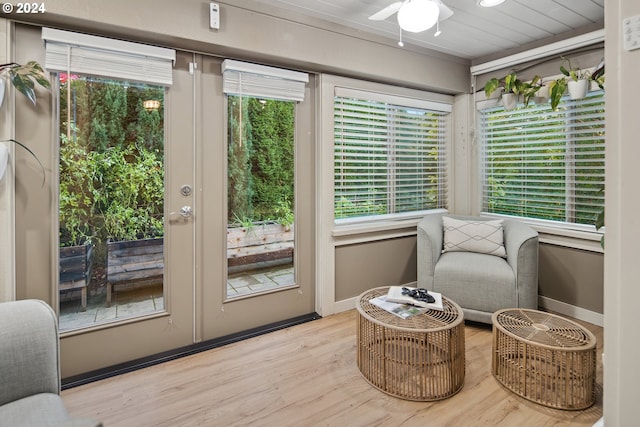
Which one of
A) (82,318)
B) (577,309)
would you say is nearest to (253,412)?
(82,318)

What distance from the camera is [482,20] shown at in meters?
2.62

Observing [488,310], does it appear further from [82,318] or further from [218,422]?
[82,318]

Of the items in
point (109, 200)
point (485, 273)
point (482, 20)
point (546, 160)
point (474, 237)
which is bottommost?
point (485, 273)

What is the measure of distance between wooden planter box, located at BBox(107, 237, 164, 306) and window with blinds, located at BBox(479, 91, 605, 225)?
3.14 meters

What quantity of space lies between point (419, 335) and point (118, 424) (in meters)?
1.55

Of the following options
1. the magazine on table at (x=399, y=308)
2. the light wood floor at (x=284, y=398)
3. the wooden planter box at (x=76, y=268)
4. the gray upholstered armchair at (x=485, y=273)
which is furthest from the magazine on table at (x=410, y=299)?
the wooden planter box at (x=76, y=268)

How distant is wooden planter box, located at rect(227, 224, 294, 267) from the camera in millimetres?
2580

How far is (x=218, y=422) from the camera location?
5.49 ft

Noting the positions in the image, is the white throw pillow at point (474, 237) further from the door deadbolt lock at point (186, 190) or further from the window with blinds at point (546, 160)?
the door deadbolt lock at point (186, 190)

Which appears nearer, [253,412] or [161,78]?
[253,412]

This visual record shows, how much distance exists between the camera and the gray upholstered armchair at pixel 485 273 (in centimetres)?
252

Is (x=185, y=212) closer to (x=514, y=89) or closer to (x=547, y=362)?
(x=547, y=362)

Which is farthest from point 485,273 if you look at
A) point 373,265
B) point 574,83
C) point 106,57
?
point 106,57

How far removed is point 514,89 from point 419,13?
185 centimetres
